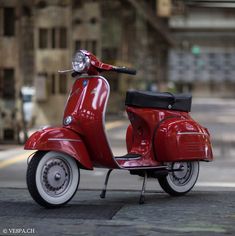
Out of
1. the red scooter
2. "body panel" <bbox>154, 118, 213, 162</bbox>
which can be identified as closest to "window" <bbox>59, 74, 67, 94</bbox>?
the red scooter

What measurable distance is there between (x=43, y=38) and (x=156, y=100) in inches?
537

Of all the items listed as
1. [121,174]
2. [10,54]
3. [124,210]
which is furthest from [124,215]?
[10,54]

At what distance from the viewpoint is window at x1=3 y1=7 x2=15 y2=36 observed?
15.8m

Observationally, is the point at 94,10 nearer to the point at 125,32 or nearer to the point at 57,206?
the point at 125,32

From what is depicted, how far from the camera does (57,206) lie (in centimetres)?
669

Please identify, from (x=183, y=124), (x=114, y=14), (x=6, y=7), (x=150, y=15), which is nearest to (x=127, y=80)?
(x=114, y=14)

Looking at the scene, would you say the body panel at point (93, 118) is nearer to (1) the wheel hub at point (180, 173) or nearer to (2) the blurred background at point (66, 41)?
(1) the wheel hub at point (180, 173)

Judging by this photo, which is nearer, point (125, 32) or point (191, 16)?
point (125, 32)

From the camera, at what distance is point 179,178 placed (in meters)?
7.64

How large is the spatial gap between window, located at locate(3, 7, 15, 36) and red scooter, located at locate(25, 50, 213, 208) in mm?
8977

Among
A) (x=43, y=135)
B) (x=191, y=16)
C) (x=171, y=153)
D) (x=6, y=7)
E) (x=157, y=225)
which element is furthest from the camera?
(x=191, y=16)

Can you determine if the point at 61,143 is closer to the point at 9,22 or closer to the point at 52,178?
the point at 52,178

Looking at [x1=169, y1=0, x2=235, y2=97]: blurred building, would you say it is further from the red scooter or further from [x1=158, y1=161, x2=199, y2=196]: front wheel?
the red scooter

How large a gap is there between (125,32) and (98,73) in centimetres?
2693
